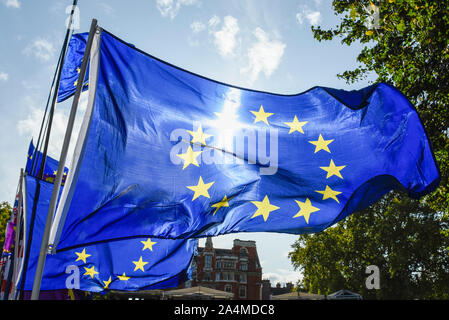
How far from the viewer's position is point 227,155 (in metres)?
5.14

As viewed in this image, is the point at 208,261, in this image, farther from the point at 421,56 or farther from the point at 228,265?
the point at 421,56

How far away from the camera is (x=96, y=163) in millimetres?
4246

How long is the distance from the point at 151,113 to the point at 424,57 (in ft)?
28.7

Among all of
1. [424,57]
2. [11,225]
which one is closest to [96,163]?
[11,225]

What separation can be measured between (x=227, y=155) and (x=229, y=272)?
215 feet

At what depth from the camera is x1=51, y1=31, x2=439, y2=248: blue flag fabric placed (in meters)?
4.39

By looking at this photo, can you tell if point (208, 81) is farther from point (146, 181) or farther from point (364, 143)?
A: point (364, 143)

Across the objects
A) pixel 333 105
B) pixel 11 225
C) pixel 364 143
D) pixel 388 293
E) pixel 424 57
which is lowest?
pixel 388 293

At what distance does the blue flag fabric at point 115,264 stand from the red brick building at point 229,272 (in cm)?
5967

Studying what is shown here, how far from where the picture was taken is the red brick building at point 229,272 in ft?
218

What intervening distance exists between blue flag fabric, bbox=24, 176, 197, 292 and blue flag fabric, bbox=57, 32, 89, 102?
2.39 metres
